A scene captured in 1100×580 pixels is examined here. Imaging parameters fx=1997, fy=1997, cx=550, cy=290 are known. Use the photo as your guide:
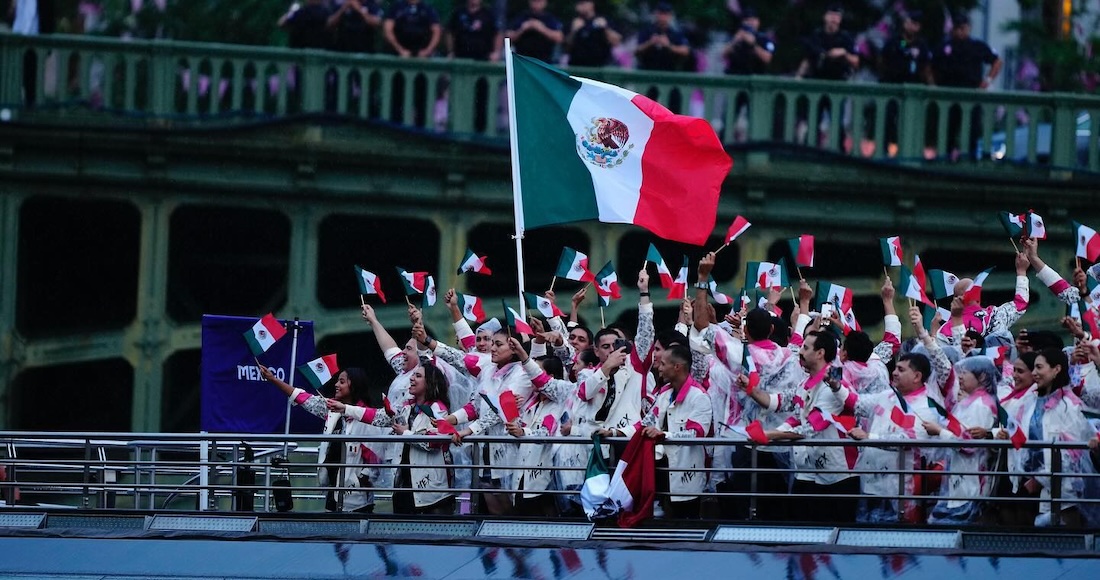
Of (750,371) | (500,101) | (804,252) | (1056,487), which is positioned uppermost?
(500,101)

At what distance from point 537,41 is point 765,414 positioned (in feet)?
24.1

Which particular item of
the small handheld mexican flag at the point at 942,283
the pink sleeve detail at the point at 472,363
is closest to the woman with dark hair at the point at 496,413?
the pink sleeve detail at the point at 472,363

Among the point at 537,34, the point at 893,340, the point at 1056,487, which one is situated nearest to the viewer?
the point at 1056,487

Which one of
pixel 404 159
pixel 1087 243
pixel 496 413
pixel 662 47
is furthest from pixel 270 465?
pixel 662 47

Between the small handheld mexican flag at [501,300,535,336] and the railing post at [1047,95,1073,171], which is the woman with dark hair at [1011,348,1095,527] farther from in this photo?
the railing post at [1047,95,1073,171]

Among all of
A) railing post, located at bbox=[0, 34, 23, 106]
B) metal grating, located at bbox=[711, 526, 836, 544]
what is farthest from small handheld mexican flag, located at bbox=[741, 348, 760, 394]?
railing post, located at bbox=[0, 34, 23, 106]

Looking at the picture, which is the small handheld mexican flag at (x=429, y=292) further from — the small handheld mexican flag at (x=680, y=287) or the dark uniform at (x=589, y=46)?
the dark uniform at (x=589, y=46)

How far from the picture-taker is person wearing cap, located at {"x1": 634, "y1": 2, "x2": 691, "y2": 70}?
19.3 meters

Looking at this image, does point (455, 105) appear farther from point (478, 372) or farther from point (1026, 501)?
point (1026, 501)

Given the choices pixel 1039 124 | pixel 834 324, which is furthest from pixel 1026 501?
pixel 1039 124

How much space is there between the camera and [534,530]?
1207 cm

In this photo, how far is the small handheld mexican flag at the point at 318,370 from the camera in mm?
13727

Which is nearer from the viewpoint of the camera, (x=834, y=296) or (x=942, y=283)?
(x=942, y=283)

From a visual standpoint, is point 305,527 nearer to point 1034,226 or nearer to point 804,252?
point 804,252
